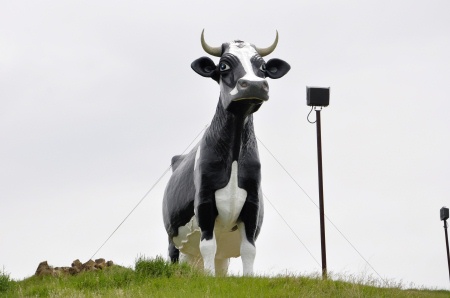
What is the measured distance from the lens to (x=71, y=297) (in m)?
10.9

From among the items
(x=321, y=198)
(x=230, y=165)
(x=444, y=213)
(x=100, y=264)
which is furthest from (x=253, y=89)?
(x=444, y=213)

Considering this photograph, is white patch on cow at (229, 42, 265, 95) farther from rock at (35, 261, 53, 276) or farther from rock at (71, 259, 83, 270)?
rock at (35, 261, 53, 276)

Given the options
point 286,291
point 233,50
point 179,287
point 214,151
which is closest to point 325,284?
point 286,291

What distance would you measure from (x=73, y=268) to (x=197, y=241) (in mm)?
2223

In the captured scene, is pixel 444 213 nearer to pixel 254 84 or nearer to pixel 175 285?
pixel 254 84

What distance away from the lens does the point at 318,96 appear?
15.3 metres

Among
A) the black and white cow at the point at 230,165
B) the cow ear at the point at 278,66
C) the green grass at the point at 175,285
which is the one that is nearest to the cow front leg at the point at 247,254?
the black and white cow at the point at 230,165

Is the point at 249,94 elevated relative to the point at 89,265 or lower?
elevated

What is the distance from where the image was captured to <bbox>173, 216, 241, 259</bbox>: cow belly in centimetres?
1369

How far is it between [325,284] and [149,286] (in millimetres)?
2395

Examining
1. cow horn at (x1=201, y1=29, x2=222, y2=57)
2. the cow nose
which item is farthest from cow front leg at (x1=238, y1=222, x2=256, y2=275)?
cow horn at (x1=201, y1=29, x2=222, y2=57)

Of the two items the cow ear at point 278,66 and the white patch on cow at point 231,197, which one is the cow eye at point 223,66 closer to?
the cow ear at point 278,66

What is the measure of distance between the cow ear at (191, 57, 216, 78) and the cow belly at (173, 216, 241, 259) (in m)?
2.44

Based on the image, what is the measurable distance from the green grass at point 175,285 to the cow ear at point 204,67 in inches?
116
